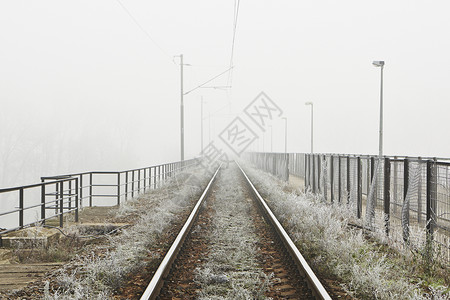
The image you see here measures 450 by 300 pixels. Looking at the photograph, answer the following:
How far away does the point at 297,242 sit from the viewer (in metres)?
6.69

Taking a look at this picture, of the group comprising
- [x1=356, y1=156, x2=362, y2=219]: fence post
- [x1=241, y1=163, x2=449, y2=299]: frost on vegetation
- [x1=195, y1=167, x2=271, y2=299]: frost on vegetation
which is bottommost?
[x1=195, y1=167, x2=271, y2=299]: frost on vegetation

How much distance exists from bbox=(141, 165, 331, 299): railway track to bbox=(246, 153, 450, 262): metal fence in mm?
2241

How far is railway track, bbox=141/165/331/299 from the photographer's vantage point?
4.25m

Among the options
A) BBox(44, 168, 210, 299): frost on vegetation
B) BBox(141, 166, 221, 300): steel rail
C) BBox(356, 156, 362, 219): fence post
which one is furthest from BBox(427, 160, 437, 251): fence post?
BBox(44, 168, 210, 299): frost on vegetation

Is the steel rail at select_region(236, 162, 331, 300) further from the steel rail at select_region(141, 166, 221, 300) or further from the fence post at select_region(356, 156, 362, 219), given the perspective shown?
the fence post at select_region(356, 156, 362, 219)

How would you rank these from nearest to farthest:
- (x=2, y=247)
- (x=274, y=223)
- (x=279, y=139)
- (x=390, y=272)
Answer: (x=390, y=272)
(x=2, y=247)
(x=274, y=223)
(x=279, y=139)

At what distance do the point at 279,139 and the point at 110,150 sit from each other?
103 meters

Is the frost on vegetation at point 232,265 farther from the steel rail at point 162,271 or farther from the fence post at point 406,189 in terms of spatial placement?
the fence post at point 406,189

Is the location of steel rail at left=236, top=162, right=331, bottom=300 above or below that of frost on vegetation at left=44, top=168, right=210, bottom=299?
above

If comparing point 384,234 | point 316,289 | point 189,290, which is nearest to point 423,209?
point 384,234

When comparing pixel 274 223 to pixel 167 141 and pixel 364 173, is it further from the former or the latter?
pixel 167 141

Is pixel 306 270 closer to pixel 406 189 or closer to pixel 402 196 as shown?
pixel 406 189

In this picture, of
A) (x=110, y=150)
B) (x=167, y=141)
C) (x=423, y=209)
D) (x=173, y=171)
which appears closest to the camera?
(x=423, y=209)

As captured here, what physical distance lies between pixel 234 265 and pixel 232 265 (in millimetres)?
32
